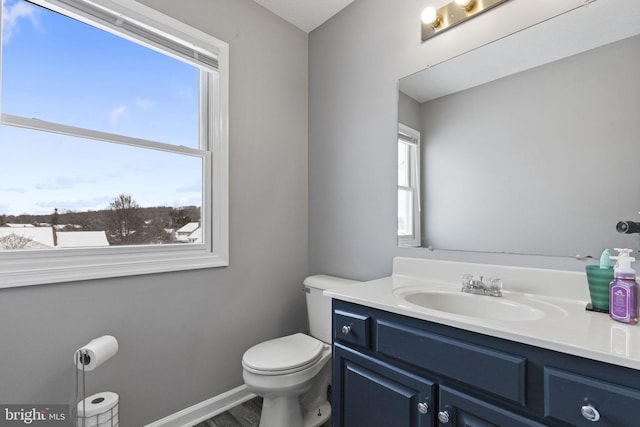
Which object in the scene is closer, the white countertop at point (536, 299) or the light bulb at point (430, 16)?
the white countertop at point (536, 299)

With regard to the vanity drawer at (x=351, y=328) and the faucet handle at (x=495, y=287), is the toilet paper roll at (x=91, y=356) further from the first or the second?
the faucet handle at (x=495, y=287)

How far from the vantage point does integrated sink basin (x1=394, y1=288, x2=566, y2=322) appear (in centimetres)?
102

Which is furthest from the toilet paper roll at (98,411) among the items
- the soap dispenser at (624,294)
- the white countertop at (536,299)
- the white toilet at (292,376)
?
the soap dispenser at (624,294)

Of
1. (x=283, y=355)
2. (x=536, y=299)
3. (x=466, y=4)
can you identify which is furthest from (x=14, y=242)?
(x=466, y=4)

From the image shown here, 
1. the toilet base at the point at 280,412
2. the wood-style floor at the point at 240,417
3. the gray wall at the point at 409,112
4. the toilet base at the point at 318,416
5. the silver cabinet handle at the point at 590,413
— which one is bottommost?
the wood-style floor at the point at 240,417

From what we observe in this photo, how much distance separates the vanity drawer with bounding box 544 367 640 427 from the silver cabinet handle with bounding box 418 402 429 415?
32cm

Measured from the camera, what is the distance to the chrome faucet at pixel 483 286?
47.1 inches

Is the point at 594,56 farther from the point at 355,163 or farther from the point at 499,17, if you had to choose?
the point at 355,163

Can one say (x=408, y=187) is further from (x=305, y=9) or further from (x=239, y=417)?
(x=239, y=417)

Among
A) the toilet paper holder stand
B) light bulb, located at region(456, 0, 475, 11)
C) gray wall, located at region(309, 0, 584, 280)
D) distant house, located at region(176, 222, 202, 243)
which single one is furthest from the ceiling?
the toilet paper holder stand

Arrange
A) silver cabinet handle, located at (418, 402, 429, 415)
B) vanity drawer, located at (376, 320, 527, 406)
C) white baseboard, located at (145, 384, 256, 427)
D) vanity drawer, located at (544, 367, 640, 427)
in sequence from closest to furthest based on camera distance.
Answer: vanity drawer, located at (544, 367, 640, 427) < vanity drawer, located at (376, 320, 527, 406) < silver cabinet handle, located at (418, 402, 429, 415) < white baseboard, located at (145, 384, 256, 427)

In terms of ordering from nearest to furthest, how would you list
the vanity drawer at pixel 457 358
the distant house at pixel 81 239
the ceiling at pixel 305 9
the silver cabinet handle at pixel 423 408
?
the vanity drawer at pixel 457 358
the silver cabinet handle at pixel 423 408
the distant house at pixel 81 239
the ceiling at pixel 305 9

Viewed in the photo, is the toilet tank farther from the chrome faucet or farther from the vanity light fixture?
the vanity light fixture

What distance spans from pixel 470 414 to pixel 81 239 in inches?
65.3
